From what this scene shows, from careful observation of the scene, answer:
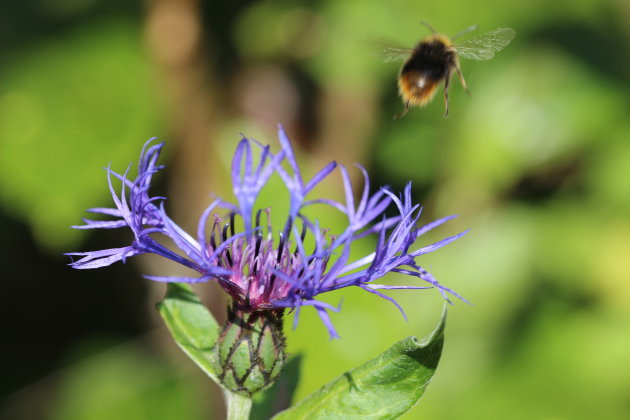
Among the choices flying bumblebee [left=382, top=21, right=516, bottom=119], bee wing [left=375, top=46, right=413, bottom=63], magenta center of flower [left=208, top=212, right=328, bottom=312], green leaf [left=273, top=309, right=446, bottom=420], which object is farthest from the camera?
bee wing [left=375, top=46, right=413, bottom=63]

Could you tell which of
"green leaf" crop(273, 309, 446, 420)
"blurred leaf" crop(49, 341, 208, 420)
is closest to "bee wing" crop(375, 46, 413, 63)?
"green leaf" crop(273, 309, 446, 420)

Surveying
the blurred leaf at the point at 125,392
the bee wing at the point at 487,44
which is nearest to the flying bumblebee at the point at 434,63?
the bee wing at the point at 487,44

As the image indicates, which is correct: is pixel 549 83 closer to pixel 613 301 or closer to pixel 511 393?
pixel 613 301

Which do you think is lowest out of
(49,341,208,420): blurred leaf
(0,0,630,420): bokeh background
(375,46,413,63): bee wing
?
(49,341,208,420): blurred leaf

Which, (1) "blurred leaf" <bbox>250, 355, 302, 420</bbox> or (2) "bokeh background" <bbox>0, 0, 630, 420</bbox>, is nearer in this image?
(1) "blurred leaf" <bbox>250, 355, 302, 420</bbox>

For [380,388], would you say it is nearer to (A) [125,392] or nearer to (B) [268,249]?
(B) [268,249]

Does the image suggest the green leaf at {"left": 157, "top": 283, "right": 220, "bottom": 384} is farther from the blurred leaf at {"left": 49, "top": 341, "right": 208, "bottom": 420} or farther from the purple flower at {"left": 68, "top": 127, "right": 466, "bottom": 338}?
the blurred leaf at {"left": 49, "top": 341, "right": 208, "bottom": 420}
